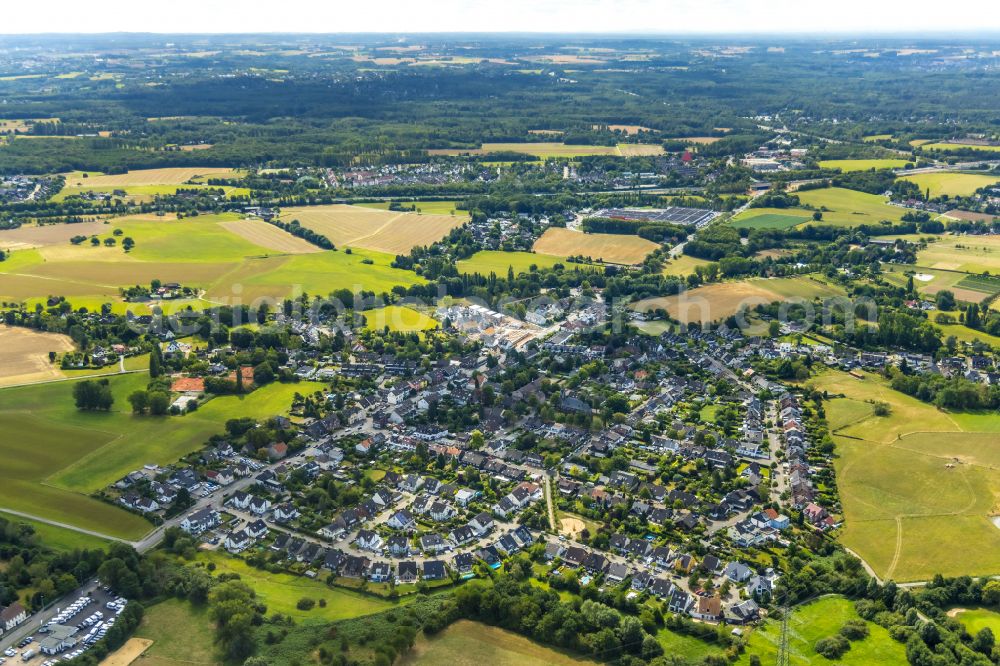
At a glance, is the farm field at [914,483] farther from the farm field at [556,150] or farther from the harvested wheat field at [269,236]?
the farm field at [556,150]

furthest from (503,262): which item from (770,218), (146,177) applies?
(146,177)

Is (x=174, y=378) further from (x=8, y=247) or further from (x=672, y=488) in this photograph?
(x=8, y=247)

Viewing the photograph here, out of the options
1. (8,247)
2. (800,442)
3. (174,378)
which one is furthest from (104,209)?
(800,442)

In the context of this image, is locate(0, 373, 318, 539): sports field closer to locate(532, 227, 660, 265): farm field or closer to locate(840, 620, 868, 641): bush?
locate(840, 620, 868, 641): bush

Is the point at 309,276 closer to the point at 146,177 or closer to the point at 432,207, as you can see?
the point at 432,207

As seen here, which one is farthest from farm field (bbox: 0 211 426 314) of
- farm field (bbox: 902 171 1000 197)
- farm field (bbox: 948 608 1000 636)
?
farm field (bbox: 902 171 1000 197)

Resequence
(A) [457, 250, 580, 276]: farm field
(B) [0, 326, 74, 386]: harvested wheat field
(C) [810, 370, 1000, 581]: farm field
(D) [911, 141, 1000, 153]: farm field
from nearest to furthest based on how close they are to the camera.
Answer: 1. (C) [810, 370, 1000, 581]: farm field
2. (B) [0, 326, 74, 386]: harvested wheat field
3. (A) [457, 250, 580, 276]: farm field
4. (D) [911, 141, 1000, 153]: farm field
